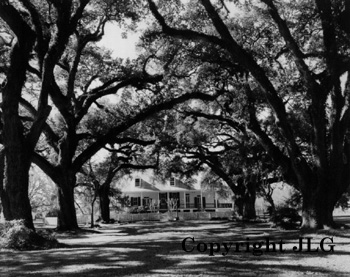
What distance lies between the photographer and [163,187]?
2596 inches

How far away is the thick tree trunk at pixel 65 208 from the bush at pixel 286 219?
1102 centimetres

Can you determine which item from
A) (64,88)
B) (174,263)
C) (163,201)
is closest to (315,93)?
(174,263)

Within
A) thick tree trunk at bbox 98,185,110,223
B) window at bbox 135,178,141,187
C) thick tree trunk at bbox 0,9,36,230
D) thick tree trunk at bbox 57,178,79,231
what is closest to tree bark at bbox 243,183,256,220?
thick tree trunk at bbox 98,185,110,223

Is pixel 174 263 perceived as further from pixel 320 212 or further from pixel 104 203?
pixel 104 203

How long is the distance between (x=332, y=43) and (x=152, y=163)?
2655 cm

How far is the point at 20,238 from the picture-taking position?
1259cm

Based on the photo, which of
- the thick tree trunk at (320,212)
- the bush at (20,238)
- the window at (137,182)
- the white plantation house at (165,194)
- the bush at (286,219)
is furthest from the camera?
the window at (137,182)

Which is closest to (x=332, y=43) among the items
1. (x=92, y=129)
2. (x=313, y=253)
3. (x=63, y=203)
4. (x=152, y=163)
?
(x=313, y=253)

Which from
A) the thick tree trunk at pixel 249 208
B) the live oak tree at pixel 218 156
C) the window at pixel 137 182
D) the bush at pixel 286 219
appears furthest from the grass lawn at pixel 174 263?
the window at pixel 137 182

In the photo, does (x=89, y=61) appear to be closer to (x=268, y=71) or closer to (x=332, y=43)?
(x=268, y=71)

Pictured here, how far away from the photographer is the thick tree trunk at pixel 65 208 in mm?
22500

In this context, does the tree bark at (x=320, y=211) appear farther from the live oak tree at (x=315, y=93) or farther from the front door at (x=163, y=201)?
the front door at (x=163, y=201)

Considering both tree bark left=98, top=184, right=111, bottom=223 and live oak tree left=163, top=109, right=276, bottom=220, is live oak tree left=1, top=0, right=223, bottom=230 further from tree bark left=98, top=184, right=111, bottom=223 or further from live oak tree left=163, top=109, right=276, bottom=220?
tree bark left=98, top=184, right=111, bottom=223

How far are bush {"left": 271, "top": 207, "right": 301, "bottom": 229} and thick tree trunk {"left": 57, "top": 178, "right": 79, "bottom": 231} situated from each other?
11.0 m
